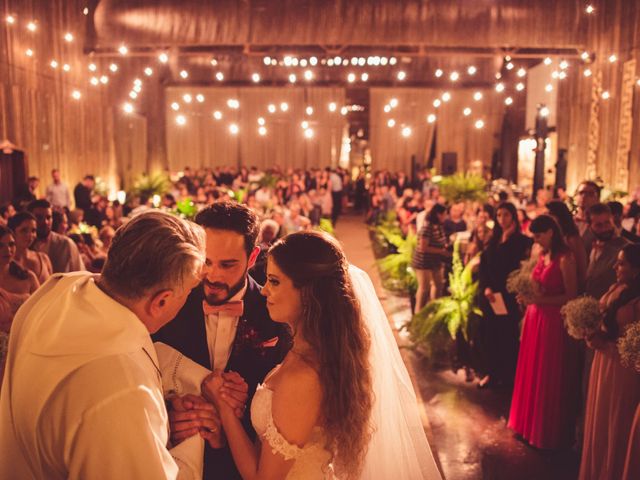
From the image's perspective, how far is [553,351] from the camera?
14.9 feet

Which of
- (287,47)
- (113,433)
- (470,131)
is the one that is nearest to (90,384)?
(113,433)

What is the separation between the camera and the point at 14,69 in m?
12.0

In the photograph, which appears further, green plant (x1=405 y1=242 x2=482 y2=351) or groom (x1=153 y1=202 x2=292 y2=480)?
green plant (x1=405 y1=242 x2=482 y2=351)

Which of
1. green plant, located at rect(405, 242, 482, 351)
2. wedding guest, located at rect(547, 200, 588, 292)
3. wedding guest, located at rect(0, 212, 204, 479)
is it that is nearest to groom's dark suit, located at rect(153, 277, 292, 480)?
wedding guest, located at rect(0, 212, 204, 479)

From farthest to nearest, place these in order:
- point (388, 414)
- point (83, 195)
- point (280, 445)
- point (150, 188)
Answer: point (150, 188) < point (83, 195) < point (388, 414) < point (280, 445)

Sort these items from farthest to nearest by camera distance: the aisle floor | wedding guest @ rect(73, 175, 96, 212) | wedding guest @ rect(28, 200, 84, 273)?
1. wedding guest @ rect(73, 175, 96, 212)
2. wedding guest @ rect(28, 200, 84, 273)
3. the aisle floor

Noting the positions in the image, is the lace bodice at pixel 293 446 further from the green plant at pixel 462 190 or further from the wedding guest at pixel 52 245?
the green plant at pixel 462 190

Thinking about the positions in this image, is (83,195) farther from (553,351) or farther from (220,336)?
(220,336)

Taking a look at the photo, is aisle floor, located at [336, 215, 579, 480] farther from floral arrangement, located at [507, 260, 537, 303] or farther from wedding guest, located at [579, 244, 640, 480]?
floral arrangement, located at [507, 260, 537, 303]

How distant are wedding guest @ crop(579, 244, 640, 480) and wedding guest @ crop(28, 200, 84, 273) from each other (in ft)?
13.8

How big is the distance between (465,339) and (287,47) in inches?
474

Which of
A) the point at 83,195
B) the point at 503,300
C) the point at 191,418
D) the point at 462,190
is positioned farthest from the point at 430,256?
the point at 83,195

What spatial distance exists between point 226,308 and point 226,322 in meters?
0.05

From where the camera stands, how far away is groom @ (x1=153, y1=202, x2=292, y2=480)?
2152 millimetres
